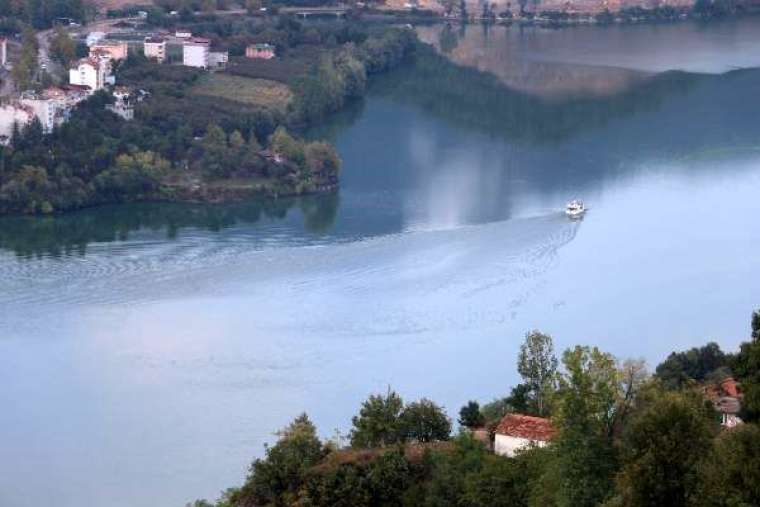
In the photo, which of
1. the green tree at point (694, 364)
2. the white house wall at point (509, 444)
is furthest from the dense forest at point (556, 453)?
the green tree at point (694, 364)

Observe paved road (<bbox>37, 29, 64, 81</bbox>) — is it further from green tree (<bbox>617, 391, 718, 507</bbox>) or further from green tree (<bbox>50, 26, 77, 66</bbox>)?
green tree (<bbox>617, 391, 718, 507</bbox>)

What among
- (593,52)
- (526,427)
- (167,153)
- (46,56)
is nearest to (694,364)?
(526,427)

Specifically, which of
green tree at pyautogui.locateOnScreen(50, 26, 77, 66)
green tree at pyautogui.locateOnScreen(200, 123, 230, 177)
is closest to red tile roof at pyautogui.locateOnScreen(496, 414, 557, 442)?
green tree at pyautogui.locateOnScreen(200, 123, 230, 177)

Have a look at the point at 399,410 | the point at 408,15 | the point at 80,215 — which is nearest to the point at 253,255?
the point at 80,215

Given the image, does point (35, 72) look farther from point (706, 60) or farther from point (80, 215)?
point (706, 60)

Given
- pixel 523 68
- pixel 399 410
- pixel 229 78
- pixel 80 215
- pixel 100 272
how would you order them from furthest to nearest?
pixel 523 68 < pixel 229 78 < pixel 80 215 < pixel 100 272 < pixel 399 410

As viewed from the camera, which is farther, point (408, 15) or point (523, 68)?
point (408, 15)
